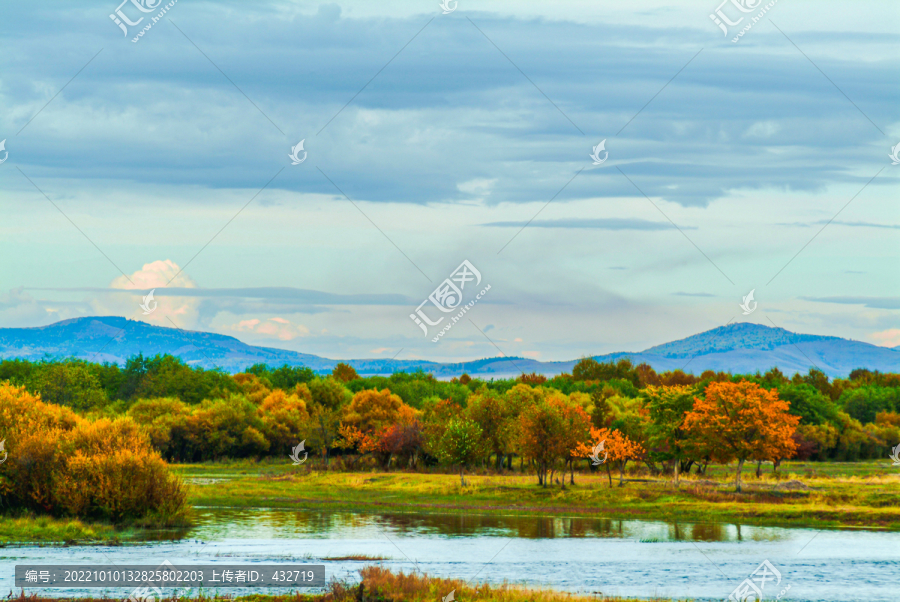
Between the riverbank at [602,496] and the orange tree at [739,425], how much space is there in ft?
9.65

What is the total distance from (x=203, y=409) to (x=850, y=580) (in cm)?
9234

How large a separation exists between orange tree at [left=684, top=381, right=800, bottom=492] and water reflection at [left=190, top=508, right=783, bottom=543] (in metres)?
12.0

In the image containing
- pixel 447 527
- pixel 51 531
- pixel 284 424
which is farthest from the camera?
pixel 284 424

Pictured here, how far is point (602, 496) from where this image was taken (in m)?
65.7

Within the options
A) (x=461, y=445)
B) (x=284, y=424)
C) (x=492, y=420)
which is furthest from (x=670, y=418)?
(x=284, y=424)

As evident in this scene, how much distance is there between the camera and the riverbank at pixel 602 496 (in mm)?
58406

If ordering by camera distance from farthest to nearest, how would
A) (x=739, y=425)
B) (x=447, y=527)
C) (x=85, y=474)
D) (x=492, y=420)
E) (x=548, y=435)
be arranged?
(x=492, y=420) → (x=548, y=435) → (x=739, y=425) → (x=447, y=527) → (x=85, y=474)

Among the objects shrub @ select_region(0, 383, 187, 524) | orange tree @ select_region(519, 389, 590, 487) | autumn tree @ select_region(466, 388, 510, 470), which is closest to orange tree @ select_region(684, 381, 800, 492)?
orange tree @ select_region(519, 389, 590, 487)

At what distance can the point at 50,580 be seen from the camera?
31.1 meters

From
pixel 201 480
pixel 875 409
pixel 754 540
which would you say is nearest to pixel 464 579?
pixel 754 540

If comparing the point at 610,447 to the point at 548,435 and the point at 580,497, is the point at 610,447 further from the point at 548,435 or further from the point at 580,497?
the point at 580,497

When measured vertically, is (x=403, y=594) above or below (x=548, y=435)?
below

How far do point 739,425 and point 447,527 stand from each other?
90.8 ft

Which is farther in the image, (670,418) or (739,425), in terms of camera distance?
(670,418)
